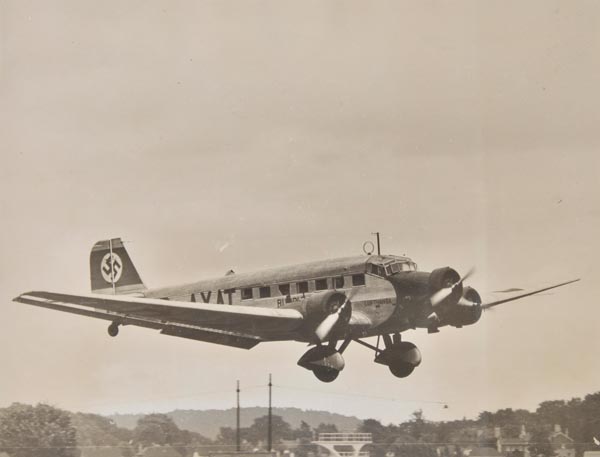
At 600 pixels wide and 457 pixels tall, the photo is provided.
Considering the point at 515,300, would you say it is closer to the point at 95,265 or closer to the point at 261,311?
the point at 261,311

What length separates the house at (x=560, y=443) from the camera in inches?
1606

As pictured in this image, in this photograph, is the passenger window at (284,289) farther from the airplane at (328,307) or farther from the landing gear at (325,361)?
the landing gear at (325,361)


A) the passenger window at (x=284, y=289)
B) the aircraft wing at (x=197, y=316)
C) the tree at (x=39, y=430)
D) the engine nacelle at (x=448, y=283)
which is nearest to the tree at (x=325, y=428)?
the aircraft wing at (x=197, y=316)

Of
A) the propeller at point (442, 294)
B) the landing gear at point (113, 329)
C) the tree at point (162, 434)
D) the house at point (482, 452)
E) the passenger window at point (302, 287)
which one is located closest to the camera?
the propeller at point (442, 294)

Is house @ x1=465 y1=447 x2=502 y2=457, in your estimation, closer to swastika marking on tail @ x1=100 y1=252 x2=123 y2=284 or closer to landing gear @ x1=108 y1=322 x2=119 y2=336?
swastika marking on tail @ x1=100 y1=252 x2=123 y2=284

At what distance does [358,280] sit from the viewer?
1941cm

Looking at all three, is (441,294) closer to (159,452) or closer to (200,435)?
(200,435)

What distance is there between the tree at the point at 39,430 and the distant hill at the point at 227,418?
215 inches

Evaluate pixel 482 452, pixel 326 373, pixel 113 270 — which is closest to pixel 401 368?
pixel 326 373

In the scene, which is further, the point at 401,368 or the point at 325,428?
the point at 325,428

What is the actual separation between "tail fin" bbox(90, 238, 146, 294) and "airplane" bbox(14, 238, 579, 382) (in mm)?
2802

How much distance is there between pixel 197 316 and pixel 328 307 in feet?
10.6

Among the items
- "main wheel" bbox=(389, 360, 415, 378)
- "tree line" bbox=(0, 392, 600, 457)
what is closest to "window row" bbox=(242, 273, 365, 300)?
"main wheel" bbox=(389, 360, 415, 378)

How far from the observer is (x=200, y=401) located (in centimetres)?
2559
